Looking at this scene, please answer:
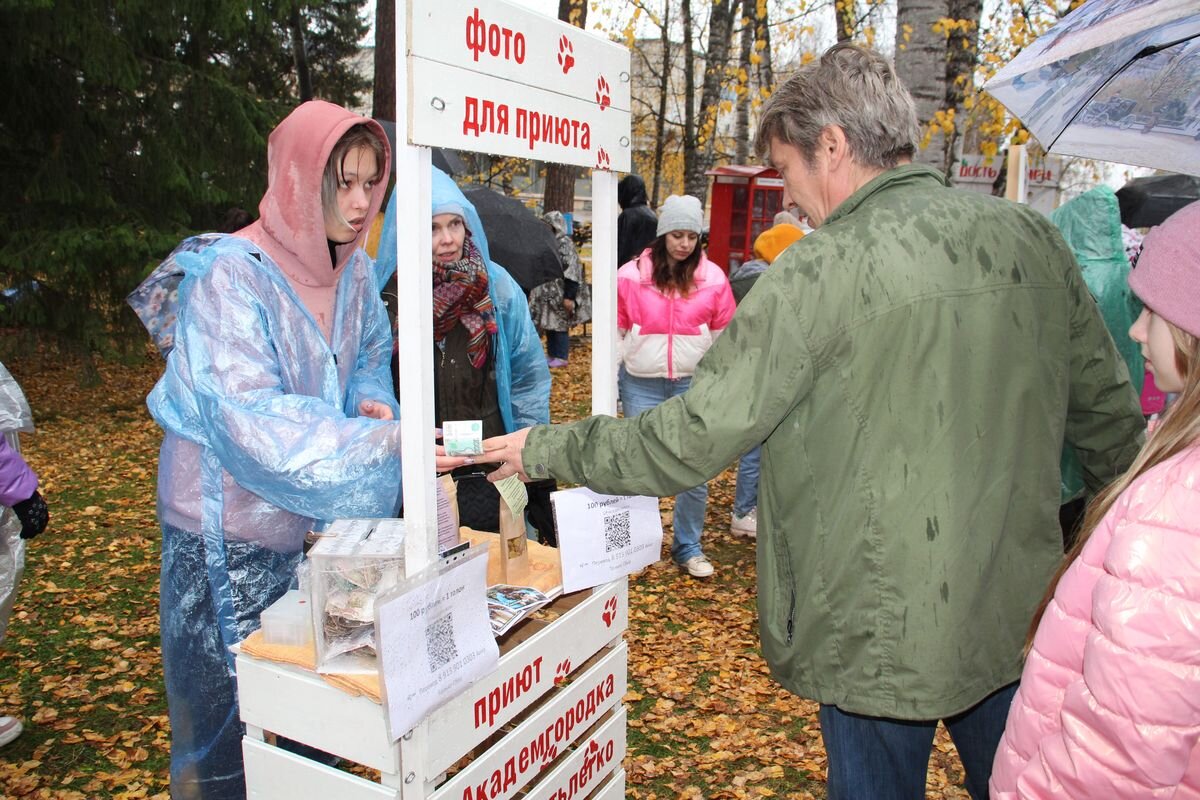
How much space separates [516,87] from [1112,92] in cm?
156

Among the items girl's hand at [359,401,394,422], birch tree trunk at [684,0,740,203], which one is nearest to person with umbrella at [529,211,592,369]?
birch tree trunk at [684,0,740,203]

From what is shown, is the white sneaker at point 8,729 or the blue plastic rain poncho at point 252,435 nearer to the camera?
the blue plastic rain poncho at point 252,435

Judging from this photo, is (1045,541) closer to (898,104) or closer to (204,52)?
(898,104)

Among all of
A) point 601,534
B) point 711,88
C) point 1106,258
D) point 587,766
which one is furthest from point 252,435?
point 711,88

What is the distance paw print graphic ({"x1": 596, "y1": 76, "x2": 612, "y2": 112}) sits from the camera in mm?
2074

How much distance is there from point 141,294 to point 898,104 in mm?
1751

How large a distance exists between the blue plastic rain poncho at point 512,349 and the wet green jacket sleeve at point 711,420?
5.05 ft

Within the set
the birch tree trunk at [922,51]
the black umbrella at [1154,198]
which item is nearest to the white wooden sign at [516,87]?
the black umbrella at [1154,198]

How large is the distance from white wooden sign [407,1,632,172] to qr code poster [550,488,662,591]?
784mm

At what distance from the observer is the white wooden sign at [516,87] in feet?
5.23

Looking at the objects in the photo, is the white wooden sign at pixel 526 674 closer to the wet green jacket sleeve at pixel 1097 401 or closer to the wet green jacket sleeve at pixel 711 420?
the wet green jacket sleeve at pixel 711 420

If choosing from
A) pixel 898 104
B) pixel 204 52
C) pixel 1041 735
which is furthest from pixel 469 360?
pixel 204 52

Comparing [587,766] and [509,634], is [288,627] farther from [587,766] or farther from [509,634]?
[587,766]

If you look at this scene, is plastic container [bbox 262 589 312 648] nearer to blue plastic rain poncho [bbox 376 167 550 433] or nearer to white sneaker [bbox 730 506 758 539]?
blue plastic rain poncho [bbox 376 167 550 433]
